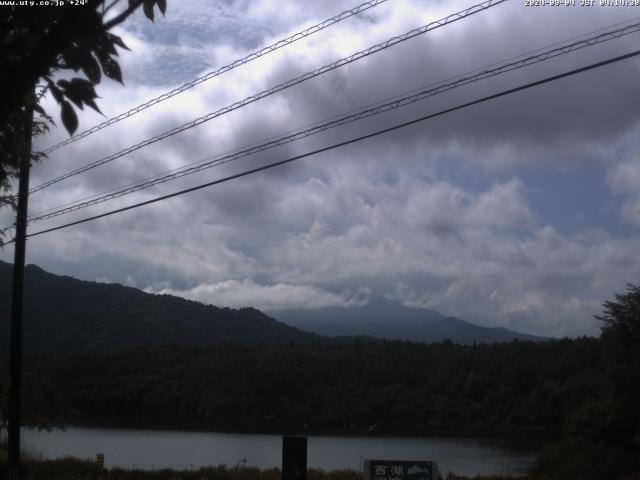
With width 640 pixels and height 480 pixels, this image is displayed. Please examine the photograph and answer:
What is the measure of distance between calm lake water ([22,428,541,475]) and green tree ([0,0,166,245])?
25.3 meters

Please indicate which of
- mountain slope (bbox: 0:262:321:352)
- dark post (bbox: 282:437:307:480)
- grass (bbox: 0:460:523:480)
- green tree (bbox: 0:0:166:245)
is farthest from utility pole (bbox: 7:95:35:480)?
mountain slope (bbox: 0:262:321:352)

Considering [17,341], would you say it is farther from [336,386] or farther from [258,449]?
[336,386]

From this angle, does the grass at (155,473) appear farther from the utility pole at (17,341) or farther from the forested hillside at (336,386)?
the forested hillside at (336,386)

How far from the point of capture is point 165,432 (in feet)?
169

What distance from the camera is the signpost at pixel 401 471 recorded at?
13.9m

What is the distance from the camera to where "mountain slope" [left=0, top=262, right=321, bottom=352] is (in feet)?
320

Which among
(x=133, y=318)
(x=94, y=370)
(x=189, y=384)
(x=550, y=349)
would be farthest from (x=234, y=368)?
(x=133, y=318)

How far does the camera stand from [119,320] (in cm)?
11438

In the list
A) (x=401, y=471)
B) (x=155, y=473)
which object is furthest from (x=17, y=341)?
(x=401, y=471)

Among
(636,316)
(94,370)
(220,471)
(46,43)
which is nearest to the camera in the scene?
(46,43)

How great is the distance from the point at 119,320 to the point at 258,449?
7785 centimetres

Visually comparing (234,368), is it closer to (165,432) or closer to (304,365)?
(304,365)

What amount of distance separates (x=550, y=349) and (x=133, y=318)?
78.6m

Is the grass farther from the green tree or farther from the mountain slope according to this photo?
the mountain slope
